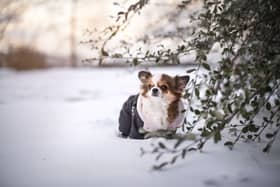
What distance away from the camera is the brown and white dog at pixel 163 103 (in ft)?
8.04

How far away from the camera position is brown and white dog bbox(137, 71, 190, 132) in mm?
2451

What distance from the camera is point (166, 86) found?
96.4 inches

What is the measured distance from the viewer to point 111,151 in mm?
2086

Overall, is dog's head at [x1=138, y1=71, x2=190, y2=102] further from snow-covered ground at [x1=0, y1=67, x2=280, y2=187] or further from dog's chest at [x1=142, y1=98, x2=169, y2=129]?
snow-covered ground at [x1=0, y1=67, x2=280, y2=187]

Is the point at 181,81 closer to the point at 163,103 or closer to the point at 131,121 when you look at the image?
the point at 163,103

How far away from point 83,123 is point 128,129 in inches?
25.1

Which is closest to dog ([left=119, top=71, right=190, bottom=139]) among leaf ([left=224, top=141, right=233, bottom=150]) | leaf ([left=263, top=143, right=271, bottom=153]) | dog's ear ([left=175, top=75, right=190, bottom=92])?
dog's ear ([left=175, top=75, right=190, bottom=92])

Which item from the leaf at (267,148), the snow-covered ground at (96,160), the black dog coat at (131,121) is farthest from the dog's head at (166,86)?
the leaf at (267,148)

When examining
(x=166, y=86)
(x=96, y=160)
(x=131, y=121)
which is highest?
(x=166, y=86)

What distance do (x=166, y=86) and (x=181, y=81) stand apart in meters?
0.11

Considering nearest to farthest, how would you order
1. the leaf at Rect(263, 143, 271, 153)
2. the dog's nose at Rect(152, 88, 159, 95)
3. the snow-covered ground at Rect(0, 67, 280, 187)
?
the snow-covered ground at Rect(0, 67, 280, 187) → the leaf at Rect(263, 143, 271, 153) → the dog's nose at Rect(152, 88, 159, 95)

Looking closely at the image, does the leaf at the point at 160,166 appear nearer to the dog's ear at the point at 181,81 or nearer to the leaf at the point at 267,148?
the leaf at the point at 267,148

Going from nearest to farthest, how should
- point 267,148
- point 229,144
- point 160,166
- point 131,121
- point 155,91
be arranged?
point 160,166
point 267,148
point 229,144
point 155,91
point 131,121

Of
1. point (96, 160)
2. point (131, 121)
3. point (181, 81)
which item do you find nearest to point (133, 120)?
point (131, 121)
